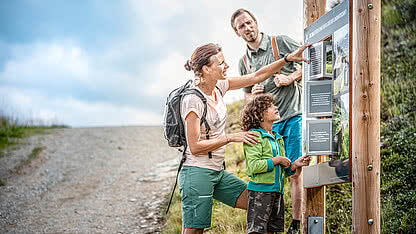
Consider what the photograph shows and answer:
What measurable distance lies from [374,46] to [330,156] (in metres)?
1.00

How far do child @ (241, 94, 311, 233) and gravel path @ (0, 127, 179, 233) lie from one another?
3261 mm

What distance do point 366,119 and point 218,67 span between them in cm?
139

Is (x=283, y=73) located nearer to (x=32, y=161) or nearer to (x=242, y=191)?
(x=242, y=191)

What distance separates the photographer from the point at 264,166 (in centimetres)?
376

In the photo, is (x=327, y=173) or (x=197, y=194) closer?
(x=327, y=173)

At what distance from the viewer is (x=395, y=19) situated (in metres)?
11.8

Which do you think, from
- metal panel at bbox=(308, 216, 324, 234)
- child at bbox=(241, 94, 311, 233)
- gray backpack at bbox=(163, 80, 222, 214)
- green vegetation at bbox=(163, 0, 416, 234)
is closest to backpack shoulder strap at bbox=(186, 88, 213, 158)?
gray backpack at bbox=(163, 80, 222, 214)

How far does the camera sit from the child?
382 centimetres

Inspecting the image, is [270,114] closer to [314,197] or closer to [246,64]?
[314,197]

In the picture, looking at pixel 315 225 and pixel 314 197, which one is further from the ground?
pixel 314 197

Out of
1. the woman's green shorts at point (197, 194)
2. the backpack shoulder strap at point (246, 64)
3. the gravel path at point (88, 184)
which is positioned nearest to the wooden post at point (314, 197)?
the woman's green shorts at point (197, 194)

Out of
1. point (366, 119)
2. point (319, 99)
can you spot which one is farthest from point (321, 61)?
point (366, 119)

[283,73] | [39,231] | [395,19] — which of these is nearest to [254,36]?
[283,73]

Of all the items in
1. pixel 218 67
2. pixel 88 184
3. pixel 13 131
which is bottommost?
pixel 88 184
